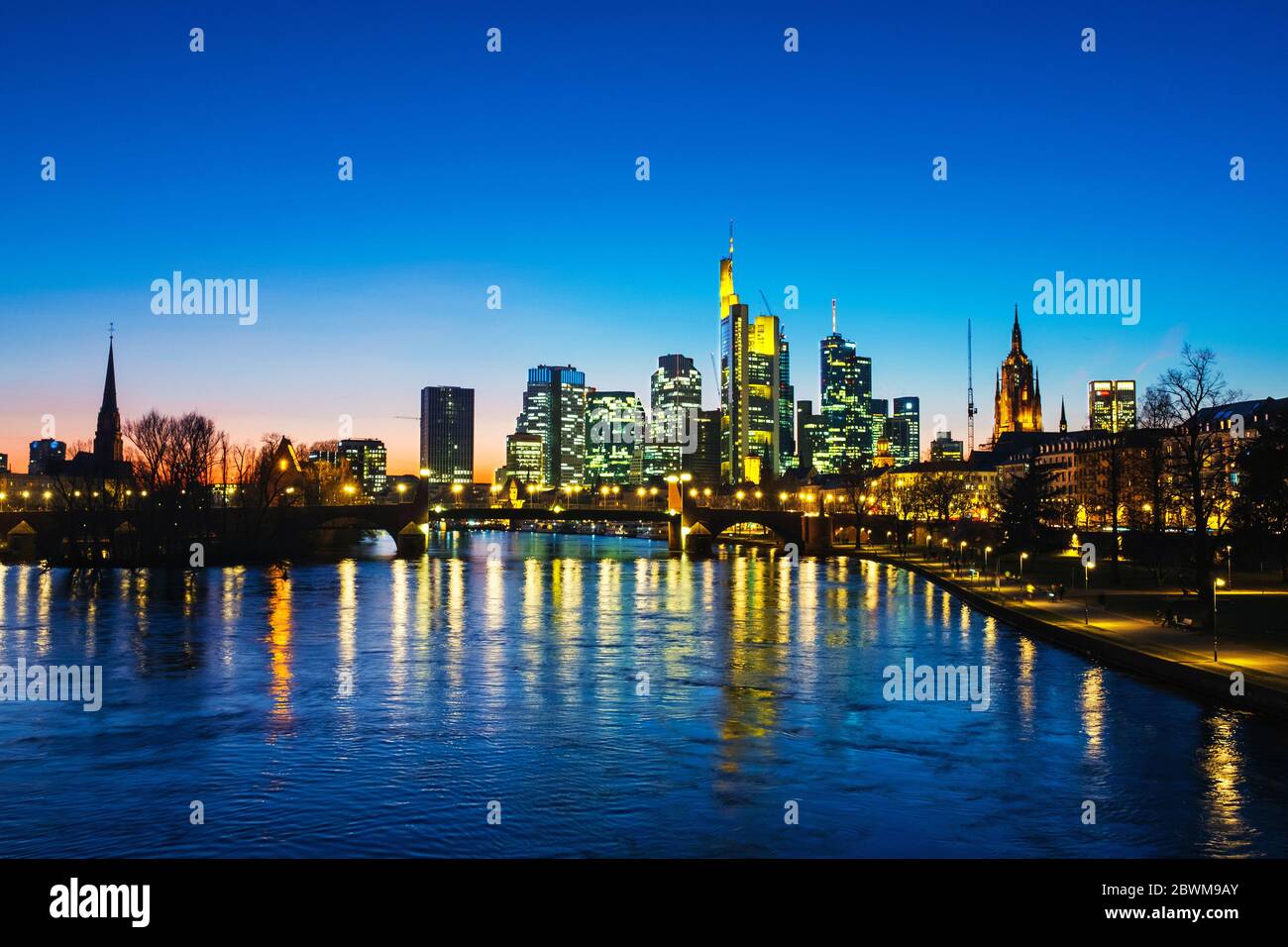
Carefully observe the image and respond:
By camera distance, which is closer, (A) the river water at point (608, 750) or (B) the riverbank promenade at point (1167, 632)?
(A) the river water at point (608, 750)

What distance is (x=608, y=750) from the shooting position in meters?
28.7

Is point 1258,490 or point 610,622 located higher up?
point 1258,490

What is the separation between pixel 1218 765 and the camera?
26453 millimetres

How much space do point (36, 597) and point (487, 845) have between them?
65292mm

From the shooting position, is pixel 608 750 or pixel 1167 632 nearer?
pixel 608 750

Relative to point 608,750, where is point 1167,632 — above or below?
above

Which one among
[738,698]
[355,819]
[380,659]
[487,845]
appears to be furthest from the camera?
[380,659]

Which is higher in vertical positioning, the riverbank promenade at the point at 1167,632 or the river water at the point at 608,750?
the riverbank promenade at the point at 1167,632

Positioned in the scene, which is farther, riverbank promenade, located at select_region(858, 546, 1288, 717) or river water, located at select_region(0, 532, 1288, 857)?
riverbank promenade, located at select_region(858, 546, 1288, 717)

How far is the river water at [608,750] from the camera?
2164 cm

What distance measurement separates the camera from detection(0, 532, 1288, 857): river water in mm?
21641
